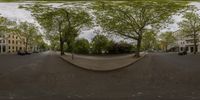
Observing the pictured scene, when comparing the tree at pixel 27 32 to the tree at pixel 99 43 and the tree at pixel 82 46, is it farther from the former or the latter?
the tree at pixel 99 43

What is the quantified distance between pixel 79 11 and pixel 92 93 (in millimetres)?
549

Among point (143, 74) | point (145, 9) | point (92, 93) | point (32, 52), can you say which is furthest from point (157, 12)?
point (32, 52)

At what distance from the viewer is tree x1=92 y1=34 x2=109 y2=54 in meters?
2.66

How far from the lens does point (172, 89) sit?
2.69 meters

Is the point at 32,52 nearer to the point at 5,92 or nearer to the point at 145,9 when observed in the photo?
the point at 5,92

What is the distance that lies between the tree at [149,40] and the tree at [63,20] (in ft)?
1.26

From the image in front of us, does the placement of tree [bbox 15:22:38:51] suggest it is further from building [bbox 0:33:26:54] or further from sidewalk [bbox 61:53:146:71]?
sidewalk [bbox 61:53:146:71]

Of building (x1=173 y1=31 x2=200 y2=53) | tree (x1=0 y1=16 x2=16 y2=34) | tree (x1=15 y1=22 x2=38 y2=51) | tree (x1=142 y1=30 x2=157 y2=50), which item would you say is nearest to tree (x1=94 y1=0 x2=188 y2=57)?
tree (x1=142 y1=30 x2=157 y2=50)

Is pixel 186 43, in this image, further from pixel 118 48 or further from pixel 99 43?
pixel 99 43

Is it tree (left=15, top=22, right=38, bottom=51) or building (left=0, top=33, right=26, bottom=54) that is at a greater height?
tree (left=15, top=22, right=38, bottom=51)

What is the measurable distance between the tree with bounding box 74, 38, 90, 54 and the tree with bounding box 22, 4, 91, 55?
47 mm

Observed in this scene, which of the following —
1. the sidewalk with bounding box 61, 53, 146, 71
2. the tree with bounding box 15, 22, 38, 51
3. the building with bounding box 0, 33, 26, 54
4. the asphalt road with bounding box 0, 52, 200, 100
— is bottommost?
the asphalt road with bounding box 0, 52, 200, 100

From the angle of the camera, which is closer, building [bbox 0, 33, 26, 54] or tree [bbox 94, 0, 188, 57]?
tree [bbox 94, 0, 188, 57]

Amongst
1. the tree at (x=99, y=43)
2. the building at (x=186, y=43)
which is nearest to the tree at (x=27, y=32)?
the tree at (x=99, y=43)
